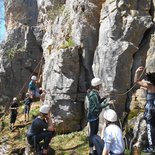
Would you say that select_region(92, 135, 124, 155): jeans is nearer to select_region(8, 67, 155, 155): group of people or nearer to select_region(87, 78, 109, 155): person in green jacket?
select_region(8, 67, 155, 155): group of people

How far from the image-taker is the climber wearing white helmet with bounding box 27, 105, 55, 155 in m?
11.8

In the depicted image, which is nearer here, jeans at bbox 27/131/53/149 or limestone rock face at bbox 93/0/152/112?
jeans at bbox 27/131/53/149

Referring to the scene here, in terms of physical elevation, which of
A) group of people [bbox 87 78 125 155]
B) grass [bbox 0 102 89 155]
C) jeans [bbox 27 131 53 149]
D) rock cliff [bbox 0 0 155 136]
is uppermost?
rock cliff [bbox 0 0 155 136]

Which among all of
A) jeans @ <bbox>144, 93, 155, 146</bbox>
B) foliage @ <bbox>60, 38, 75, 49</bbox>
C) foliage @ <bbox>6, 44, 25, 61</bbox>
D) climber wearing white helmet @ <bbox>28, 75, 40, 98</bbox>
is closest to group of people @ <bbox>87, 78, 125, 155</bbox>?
jeans @ <bbox>144, 93, 155, 146</bbox>

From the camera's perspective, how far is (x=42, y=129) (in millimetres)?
11891

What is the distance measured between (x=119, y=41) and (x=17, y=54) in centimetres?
1572

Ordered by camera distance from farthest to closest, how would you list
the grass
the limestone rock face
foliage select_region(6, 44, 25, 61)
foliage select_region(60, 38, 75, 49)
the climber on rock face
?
foliage select_region(6, 44, 25, 61)
foliage select_region(60, 38, 75, 49)
the limestone rock face
the grass
the climber on rock face

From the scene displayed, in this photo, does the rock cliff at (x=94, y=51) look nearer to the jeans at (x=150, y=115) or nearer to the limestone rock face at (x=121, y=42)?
the limestone rock face at (x=121, y=42)

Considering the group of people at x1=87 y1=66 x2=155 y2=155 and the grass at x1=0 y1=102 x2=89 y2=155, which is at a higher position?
the group of people at x1=87 y1=66 x2=155 y2=155

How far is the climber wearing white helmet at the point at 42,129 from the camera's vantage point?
11766 millimetres

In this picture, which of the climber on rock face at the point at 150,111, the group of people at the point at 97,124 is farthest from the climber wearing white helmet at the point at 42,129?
the climber on rock face at the point at 150,111

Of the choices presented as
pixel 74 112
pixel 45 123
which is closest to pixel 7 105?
pixel 74 112

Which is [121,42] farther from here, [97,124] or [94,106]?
[97,124]

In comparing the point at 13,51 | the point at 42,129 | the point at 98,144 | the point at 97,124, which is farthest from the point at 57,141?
the point at 13,51
